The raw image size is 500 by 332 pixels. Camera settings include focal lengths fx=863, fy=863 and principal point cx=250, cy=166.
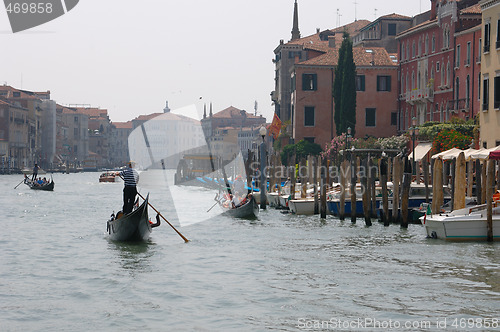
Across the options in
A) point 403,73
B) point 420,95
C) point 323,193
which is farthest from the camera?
point 403,73

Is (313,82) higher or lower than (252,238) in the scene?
higher

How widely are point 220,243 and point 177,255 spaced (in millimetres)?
2457

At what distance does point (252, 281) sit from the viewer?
45.5 ft

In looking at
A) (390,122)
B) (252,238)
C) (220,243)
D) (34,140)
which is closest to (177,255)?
(220,243)

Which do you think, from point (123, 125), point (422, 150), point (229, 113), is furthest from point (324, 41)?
point (123, 125)

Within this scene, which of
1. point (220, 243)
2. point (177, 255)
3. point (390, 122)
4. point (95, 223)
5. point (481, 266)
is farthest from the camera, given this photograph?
point (390, 122)

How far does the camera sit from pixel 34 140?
10488cm

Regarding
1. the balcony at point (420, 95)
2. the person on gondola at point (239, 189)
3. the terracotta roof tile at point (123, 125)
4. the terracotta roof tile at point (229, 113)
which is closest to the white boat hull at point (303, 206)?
the person on gondola at point (239, 189)

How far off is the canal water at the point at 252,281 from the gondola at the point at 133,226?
0.90ft

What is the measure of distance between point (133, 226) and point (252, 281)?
5.36 metres

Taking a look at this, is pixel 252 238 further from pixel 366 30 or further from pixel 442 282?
pixel 366 30

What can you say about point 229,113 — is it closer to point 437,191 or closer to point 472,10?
point 472,10

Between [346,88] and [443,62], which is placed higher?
[443,62]

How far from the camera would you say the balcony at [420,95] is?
39.1 m
